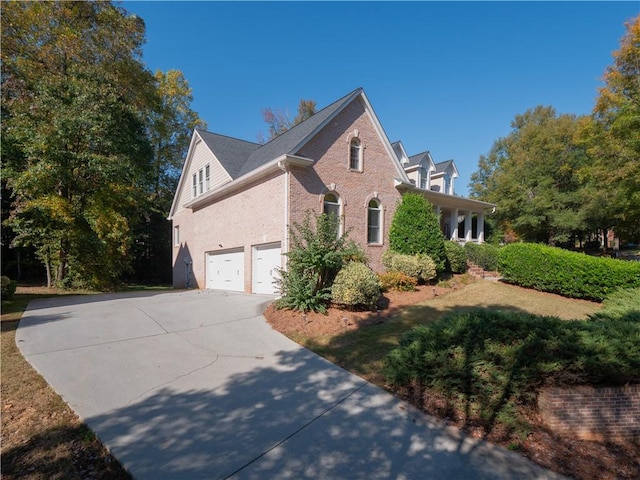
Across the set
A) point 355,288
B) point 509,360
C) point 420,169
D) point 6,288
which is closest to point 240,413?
point 509,360

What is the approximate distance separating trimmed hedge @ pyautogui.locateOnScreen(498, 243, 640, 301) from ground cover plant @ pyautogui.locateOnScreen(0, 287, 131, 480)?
13147mm

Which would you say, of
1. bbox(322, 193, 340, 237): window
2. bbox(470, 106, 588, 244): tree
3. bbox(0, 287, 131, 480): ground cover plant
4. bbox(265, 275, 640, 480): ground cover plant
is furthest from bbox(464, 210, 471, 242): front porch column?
bbox(0, 287, 131, 480): ground cover plant

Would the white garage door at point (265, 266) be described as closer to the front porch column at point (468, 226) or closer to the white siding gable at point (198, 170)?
the white siding gable at point (198, 170)

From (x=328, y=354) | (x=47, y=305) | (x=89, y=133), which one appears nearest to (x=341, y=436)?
(x=328, y=354)

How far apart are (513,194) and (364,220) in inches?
825

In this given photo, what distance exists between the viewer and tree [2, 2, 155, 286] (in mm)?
13539

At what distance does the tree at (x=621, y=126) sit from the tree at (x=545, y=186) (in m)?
8.63

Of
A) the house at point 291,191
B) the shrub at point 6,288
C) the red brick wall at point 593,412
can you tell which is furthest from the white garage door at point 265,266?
the red brick wall at point 593,412

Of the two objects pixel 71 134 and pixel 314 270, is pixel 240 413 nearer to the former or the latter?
pixel 314 270

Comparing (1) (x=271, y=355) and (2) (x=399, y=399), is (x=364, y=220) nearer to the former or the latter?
(1) (x=271, y=355)

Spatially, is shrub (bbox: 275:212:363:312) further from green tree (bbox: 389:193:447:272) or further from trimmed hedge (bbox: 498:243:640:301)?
trimmed hedge (bbox: 498:243:640:301)

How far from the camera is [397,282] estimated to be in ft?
37.2

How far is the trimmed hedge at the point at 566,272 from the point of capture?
9.99 meters

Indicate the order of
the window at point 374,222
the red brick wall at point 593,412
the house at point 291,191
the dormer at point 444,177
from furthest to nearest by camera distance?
the dormer at point 444,177 < the window at point 374,222 < the house at point 291,191 < the red brick wall at point 593,412
